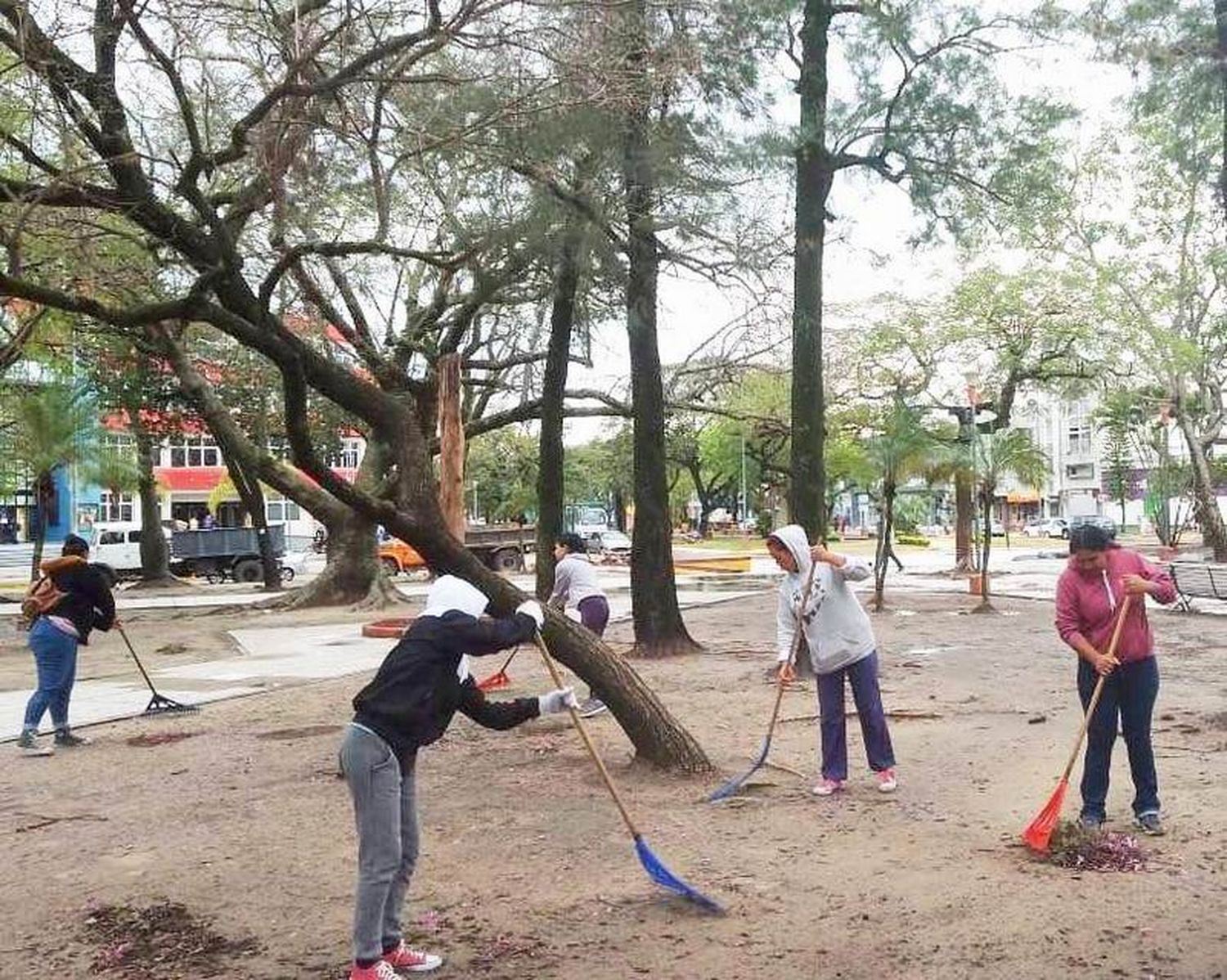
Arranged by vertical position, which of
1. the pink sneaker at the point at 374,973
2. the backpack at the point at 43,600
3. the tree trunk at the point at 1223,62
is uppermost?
the tree trunk at the point at 1223,62

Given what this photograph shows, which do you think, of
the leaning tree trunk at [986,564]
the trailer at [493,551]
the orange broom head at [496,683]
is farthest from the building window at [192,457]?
the orange broom head at [496,683]

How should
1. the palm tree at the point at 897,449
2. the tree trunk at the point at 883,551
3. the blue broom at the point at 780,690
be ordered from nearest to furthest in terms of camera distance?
1. the blue broom at the point at 780,690
2. the tree trunk at the point at 883,551
3. the palm tree at the point at 897,449

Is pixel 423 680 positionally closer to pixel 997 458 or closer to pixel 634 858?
pixel 634 858

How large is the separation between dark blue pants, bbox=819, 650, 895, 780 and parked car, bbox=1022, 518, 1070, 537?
191 ft

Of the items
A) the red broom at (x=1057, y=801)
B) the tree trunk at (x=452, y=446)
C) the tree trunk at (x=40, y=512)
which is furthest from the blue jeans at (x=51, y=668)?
the tree trunk at (x=40, y=512)

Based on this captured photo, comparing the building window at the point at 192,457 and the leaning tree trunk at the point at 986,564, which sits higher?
the building window at the point at 192,457

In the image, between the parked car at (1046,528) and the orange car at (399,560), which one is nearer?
the orange car at (399,560)

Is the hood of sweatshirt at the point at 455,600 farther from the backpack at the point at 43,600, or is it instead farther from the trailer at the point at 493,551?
the trailer at the point at 493,551

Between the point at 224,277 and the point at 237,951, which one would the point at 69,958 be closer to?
the point at 237,951

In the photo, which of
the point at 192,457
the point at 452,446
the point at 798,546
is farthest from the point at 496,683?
the point at 192,457

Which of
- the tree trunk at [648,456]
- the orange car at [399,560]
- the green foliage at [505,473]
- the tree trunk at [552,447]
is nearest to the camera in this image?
the tree trunk at [648,456]

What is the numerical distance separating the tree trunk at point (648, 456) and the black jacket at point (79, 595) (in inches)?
234

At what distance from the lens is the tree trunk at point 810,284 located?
11.8 meters

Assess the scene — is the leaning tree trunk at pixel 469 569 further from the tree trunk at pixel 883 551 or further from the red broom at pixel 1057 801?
the tree trunk at pixel 883 551
